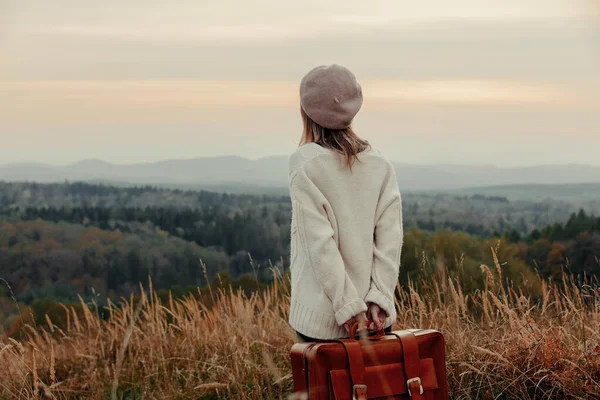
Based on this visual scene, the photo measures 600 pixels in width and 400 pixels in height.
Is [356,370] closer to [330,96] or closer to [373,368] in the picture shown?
[373,368]

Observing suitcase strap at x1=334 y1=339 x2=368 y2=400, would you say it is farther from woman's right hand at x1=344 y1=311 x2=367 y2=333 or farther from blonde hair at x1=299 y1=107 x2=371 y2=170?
blonde hair at x1=299 y1=107 x2=371 y2=170

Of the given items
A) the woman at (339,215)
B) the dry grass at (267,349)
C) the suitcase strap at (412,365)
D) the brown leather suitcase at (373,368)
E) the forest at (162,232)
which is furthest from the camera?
the forest at (162,232)

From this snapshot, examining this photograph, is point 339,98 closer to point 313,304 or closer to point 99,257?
point 313,304

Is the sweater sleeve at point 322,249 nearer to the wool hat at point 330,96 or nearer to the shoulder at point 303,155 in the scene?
the shoulder at point 303,155

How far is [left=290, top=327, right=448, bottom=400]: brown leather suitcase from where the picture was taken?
8.08ft

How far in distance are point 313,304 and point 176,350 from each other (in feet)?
7.48

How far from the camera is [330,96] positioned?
8.99 feet

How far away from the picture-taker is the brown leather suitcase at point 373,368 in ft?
8.08

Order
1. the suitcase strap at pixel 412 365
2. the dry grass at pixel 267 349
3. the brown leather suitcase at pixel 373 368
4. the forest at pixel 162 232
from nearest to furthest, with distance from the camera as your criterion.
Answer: the brown leather suitcase at pixel 373 368 → the suitcase strap at pixel 412 365 → the dry grass at pixel 267 349 → the forest at pixel 162 232

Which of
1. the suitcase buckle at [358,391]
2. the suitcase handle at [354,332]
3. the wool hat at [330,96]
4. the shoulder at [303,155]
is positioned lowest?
the suitcase buckle at [358,391]

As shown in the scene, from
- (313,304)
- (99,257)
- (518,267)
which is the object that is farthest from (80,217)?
(313,304)

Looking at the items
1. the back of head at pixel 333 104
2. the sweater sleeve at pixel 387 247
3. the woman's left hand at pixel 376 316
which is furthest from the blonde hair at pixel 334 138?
the woman's left hand at pixel 376 316

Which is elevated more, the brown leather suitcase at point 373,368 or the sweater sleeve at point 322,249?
the sweater sleeve at point 322,249

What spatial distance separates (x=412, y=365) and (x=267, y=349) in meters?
1.98
